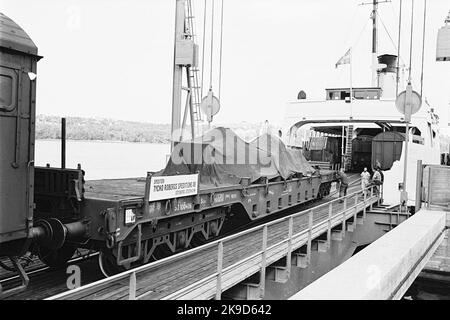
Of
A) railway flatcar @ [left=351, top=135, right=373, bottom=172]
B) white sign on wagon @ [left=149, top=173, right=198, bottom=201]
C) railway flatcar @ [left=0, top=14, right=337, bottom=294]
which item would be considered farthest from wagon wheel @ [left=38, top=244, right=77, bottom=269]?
railway flatcar @ [left=351, top=135, right=373, bottom=172]

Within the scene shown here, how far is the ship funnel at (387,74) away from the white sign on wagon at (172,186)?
95.4 ft

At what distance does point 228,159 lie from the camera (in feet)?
40.9

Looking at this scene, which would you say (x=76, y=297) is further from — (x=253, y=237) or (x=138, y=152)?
(x=138, y=152)

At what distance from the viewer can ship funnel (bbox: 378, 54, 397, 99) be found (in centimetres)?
3522

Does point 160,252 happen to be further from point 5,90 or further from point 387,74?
point 387,74

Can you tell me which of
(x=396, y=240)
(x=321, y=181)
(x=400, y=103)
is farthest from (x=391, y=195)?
(x=396, y=240)

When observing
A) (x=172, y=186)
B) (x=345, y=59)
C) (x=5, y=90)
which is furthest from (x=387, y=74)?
(x=5, y=90)

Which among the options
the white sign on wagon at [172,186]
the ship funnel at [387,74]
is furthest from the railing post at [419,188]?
the ship funnel at [387,74]

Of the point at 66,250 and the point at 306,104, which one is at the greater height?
the point at 306,104

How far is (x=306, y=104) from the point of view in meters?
28.2

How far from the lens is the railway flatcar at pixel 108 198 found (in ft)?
21.0

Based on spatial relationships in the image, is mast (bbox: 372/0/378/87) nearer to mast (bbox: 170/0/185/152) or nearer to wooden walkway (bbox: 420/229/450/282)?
wooden walkway (bbox: 420/229/450/282)

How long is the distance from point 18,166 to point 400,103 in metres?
12.5

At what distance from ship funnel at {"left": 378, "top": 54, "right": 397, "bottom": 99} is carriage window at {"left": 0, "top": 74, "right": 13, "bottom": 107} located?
106 feet
